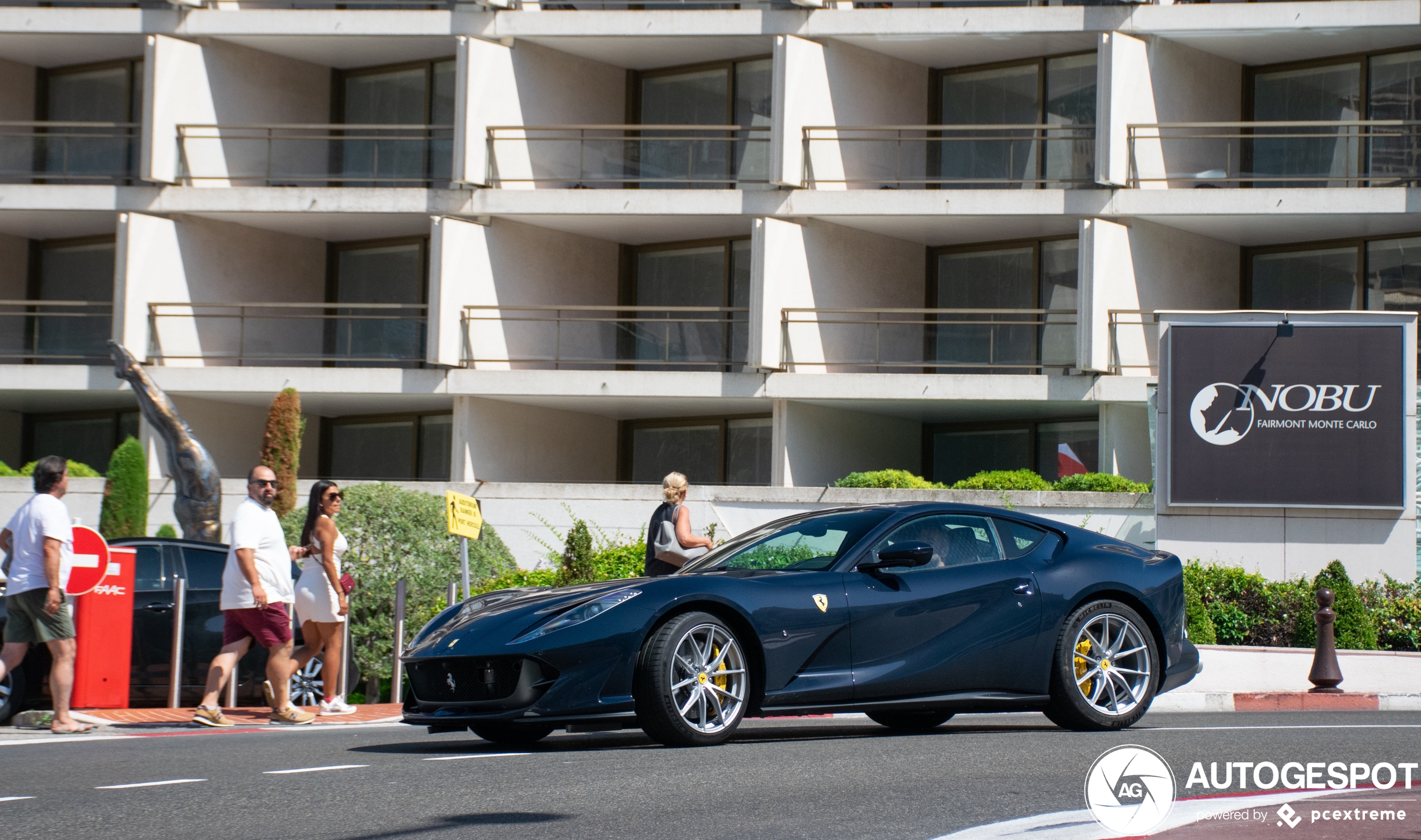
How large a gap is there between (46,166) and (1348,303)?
22.5 meters

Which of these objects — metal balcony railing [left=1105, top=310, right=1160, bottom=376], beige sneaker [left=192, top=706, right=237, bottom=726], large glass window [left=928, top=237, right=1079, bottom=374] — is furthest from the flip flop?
metal balcony railing [left=1105, top=310, right=1160, bottom=376]

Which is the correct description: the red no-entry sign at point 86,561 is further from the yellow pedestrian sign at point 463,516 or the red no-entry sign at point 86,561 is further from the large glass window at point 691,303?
the large glass window at point 691,303

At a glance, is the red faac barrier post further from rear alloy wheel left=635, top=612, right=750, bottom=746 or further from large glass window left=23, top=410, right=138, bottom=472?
large glass window left=23, top=410, right=138, bottom=472

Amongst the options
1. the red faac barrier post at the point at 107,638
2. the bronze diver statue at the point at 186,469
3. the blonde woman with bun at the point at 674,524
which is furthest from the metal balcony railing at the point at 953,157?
the red faac barrier post at the point at 107,638

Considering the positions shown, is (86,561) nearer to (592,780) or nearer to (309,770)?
(309,770)

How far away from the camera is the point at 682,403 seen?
2706 cm

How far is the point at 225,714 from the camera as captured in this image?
1096cm

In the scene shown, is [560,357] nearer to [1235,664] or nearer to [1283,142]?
[1283,142]

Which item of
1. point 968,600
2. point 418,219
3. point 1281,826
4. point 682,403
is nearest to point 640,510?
point 682,403

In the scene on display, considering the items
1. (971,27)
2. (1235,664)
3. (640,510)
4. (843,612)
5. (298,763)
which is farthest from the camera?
(971,27)

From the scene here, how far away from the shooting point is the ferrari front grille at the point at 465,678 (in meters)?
7.90

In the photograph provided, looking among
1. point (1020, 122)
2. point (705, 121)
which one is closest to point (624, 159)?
point (705, 121)

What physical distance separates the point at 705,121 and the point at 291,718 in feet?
64.8

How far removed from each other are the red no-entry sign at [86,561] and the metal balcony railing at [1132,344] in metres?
18.1
